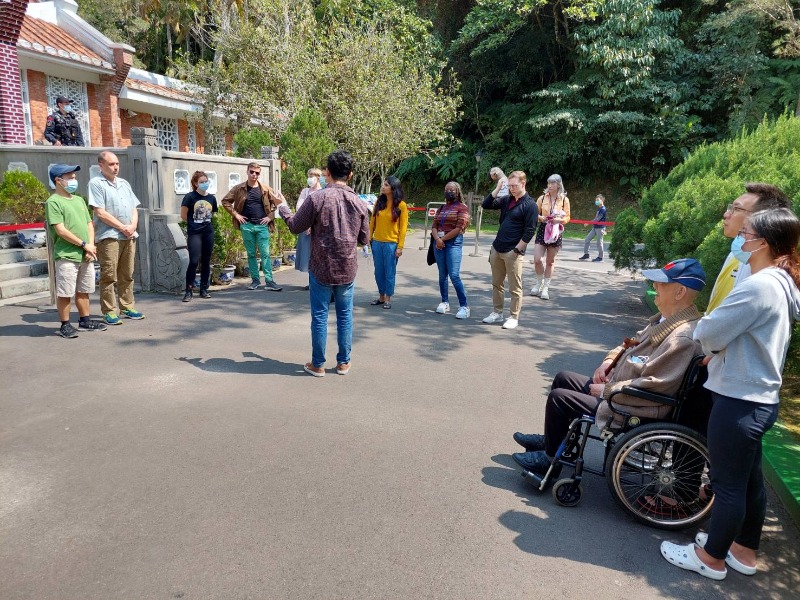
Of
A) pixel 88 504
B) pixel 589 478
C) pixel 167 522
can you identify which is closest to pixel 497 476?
pixel 589 478

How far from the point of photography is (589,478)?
401 centimetres

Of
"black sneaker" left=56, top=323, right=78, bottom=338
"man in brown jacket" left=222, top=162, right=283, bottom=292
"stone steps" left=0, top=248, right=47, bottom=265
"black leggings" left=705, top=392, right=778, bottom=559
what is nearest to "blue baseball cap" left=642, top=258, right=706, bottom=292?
"black leggings" left=705, top=392, right=778, bottom=559

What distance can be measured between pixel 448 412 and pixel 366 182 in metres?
17.7

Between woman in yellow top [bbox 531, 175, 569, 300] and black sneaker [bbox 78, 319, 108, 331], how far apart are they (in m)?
6.14

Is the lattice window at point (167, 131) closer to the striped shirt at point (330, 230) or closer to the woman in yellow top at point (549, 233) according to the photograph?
the woman in yellow top at point (549, 233)

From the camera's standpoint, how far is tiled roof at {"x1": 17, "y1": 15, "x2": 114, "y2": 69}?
13305 millimetres

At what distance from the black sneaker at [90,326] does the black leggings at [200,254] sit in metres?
1.76

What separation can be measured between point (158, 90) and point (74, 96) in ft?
7.69

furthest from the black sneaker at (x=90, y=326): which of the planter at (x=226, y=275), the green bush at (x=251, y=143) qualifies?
the green bush at (x=251, y=143)

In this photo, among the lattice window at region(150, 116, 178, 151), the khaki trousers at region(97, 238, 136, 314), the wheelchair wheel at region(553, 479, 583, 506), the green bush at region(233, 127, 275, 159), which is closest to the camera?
the wheelchair wheel at region(553, 479, 583, 506)

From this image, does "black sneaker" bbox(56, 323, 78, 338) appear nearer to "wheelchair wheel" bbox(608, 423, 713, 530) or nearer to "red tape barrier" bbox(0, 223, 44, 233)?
"red tape barrier" bbox(0, 223, 44, 233)

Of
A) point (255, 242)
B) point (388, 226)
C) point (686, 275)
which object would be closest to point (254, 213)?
point (255, 242)

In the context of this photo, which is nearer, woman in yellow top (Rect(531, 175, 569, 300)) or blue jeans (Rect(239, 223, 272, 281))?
blue jeans (Rect(239, 223, 272, 281))

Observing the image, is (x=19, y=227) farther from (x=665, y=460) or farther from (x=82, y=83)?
(x=82, y=83)
